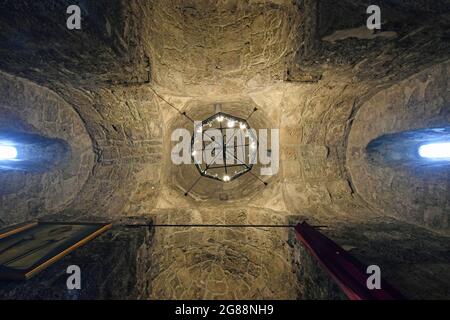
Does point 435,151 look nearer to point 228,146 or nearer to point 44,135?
point 228,146

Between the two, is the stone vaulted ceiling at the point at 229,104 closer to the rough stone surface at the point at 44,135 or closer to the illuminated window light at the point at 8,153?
the rough stone surface at the point at 44,135

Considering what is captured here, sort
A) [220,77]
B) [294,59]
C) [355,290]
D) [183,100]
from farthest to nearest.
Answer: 1. [183,100]
2. [220,77]
3. [294,59]
4. [355,290]

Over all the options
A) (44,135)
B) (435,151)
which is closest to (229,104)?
(44,135)

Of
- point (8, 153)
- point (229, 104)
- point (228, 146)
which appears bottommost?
point (8, 153)
